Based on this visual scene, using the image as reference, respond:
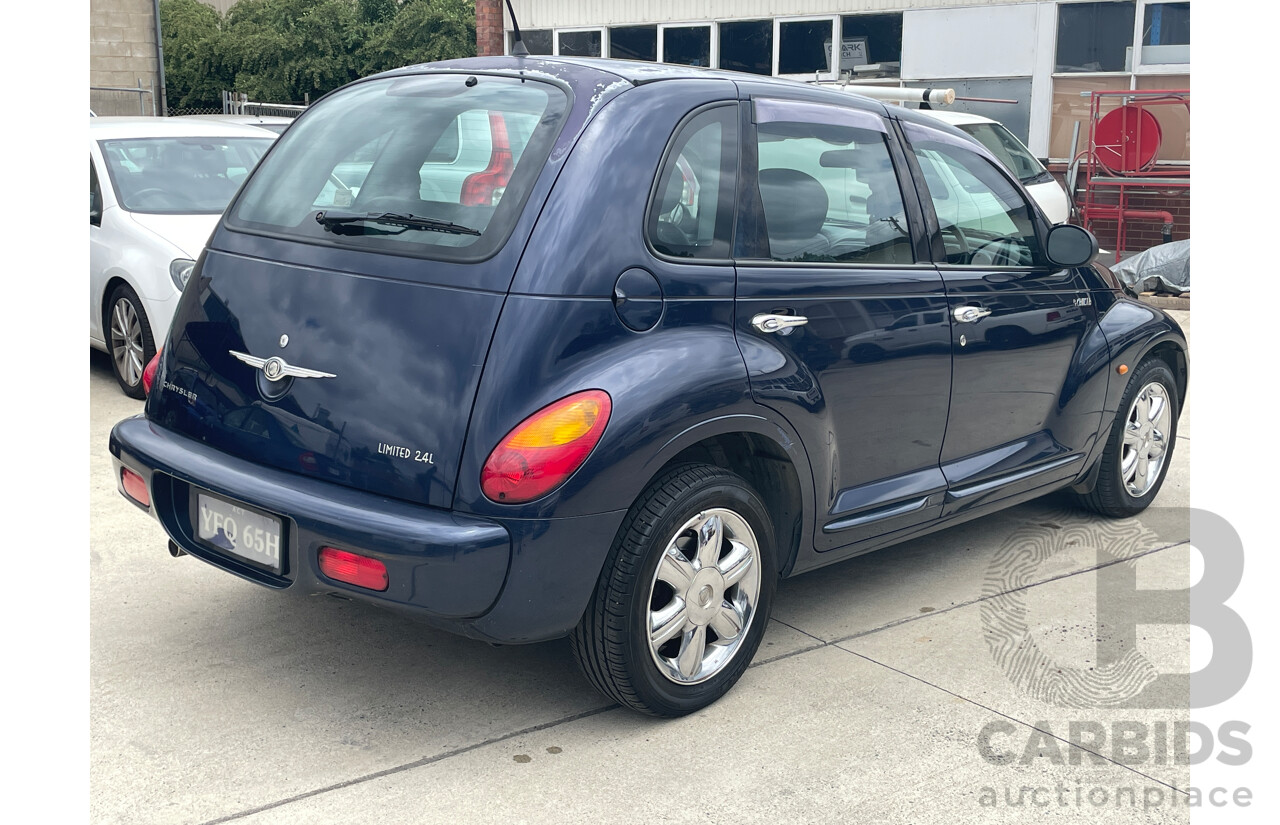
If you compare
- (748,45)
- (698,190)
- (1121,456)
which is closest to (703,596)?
(698,190)

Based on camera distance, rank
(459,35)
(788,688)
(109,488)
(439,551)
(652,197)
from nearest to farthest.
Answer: (439,551)
(652,197)
(788,688)
(109,488)
(459,35)

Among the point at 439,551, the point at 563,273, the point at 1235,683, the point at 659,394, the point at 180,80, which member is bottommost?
the point at 1235,683

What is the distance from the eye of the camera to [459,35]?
4538 cm

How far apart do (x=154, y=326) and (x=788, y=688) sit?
15.5 feet

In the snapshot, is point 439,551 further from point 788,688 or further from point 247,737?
point 788,688

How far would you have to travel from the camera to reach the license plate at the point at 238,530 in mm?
3217

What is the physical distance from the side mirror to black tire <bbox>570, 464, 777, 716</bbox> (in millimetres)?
1849

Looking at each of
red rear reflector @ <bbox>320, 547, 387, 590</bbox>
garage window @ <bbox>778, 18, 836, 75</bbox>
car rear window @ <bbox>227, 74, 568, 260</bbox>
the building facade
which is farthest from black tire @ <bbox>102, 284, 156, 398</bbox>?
garage window @ <bbox>778, 18, 836, 75</bbox>

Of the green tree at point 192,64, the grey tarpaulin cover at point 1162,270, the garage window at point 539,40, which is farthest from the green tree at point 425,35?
the grey tarpaulin cover at point 1162,270

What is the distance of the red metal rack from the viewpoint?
1398 cm

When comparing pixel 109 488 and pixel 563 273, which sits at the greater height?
pixel 563 273

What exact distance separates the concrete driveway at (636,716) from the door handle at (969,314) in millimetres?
1028

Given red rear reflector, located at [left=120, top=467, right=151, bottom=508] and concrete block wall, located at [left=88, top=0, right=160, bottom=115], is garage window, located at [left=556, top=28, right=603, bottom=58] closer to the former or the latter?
concrete block wall, located at [left=88, top=0, right=160, bottom=115]

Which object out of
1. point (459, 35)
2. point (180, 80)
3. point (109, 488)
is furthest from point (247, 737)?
point (180, 80)
